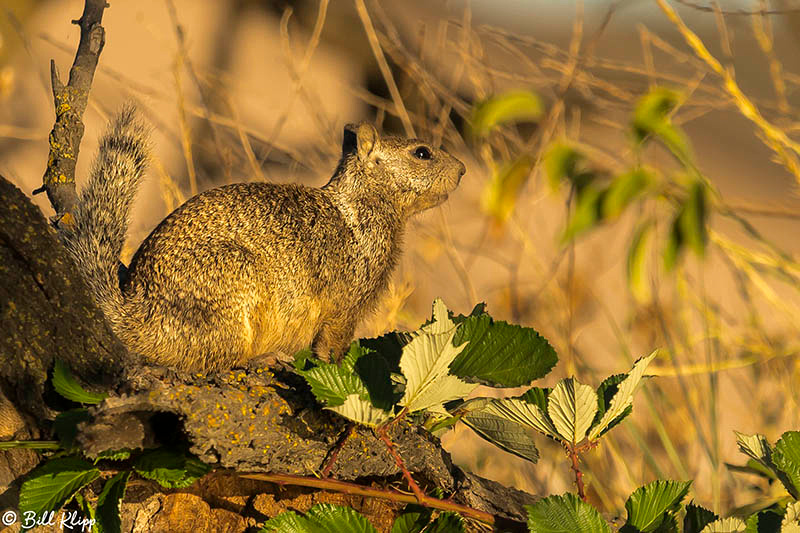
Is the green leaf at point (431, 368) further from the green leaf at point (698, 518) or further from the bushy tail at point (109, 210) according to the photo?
the bushy tail at point (109, 210)

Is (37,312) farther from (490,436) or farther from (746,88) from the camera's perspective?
(746,88)

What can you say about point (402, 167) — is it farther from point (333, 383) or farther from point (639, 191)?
point (333, 383)

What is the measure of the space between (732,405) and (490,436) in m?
4.52

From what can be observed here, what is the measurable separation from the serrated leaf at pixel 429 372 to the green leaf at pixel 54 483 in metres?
0.39

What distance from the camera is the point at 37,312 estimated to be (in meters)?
1.09

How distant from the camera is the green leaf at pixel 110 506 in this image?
0.99 metres

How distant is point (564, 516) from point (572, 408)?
138 millimetres

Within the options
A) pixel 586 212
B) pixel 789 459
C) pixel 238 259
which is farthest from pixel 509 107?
pixel 789 459

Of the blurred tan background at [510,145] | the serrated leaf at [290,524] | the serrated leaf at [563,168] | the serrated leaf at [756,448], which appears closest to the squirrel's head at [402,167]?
the blurred tan background at [510,145]

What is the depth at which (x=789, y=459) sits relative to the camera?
3.50 feet

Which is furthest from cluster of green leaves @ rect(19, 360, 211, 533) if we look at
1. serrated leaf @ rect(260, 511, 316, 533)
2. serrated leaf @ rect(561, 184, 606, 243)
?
serrated leaf @ rect(561, 184, 606, 243)

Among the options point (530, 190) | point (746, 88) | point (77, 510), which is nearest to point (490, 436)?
point (77, 510)

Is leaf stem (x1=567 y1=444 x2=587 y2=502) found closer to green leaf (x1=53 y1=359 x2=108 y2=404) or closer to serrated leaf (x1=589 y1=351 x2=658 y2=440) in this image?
serrated leaf (x1=589 y1=351 x2=658 y2=440)

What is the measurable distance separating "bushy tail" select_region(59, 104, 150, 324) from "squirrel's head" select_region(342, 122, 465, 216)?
1.17 m
